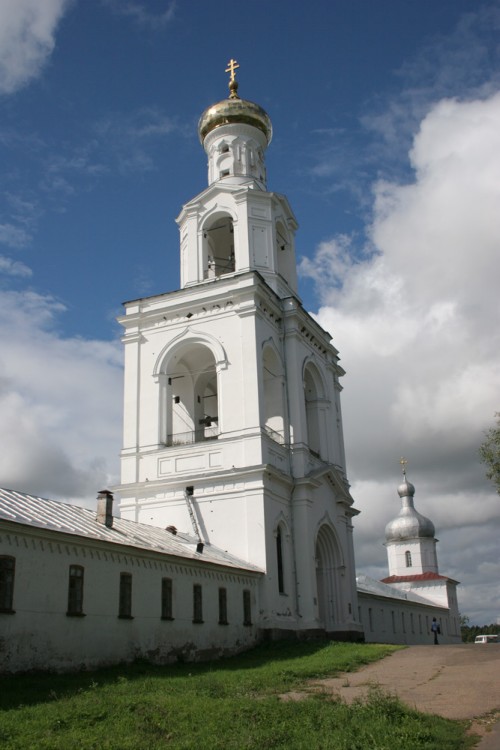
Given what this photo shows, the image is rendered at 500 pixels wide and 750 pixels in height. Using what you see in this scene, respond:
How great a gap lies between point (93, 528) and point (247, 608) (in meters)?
7.43

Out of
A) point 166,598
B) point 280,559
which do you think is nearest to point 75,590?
point 166,598

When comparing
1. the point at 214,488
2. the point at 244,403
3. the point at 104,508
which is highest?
the point at 244,403

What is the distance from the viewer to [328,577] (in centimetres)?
3147

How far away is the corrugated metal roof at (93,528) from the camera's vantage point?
16.6 metres

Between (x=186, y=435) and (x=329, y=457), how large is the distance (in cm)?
629

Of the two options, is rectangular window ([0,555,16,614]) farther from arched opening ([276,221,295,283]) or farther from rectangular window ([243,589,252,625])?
arched opening ([276,221,295,283])

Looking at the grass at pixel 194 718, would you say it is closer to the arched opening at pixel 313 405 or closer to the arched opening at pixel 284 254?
the arched opening at pixel 313 405

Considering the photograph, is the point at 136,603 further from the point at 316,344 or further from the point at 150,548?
the point at 316,344

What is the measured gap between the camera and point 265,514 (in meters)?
25.9

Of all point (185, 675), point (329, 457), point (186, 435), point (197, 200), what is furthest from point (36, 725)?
point (197, 200)

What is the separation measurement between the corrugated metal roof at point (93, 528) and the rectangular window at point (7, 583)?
789 mm

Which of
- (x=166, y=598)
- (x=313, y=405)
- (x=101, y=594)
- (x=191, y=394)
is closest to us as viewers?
(x=101, y=594)

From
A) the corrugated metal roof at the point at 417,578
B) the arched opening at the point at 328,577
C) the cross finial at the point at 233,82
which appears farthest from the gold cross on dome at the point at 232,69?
the corrugated metal roof at the point at 417,578

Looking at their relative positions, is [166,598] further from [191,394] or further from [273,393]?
[191,394]
